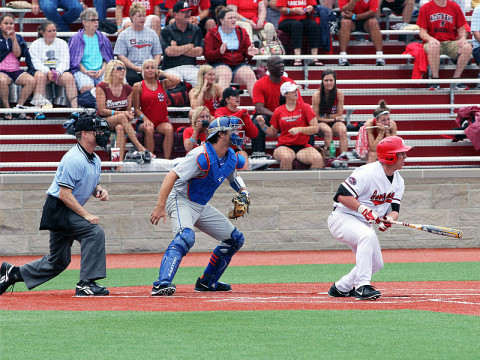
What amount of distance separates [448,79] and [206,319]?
11200mm

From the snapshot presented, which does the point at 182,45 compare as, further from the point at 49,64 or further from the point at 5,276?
the point at 5,276

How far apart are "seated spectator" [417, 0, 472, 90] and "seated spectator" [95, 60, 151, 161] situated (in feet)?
21.0

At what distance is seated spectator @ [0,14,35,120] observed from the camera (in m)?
14.1

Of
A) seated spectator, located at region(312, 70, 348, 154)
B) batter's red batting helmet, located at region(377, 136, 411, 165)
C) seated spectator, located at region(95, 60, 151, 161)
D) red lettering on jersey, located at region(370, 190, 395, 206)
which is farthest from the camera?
seated spectator, located at region(312, 70, 348, 154)

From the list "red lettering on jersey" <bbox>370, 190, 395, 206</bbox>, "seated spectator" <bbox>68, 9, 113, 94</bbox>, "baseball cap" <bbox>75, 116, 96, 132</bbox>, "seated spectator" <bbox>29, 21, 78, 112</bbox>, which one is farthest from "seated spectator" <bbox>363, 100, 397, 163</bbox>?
"baseball cap" <bbox>75, 116, 96, 132</bbox>

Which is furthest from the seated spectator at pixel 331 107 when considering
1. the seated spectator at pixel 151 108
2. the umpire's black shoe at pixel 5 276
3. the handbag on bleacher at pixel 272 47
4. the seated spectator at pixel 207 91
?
the umpire's black shoe at pixel 5 276

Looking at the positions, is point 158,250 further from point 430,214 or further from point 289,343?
point 289,343

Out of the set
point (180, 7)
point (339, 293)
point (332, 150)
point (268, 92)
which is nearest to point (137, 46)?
point (180, 7)

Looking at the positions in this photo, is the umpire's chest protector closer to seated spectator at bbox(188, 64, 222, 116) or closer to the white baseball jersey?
the white baseball jersey

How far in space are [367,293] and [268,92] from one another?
22.7 feet

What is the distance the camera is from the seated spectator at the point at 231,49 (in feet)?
48.6

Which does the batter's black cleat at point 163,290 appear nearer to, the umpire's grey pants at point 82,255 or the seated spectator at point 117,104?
the umpire's grey pants at point 82,255

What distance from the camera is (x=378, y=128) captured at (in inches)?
521

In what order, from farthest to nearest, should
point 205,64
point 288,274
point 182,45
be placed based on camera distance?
point 182,45
point 205,64
point 288,274
